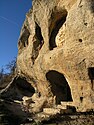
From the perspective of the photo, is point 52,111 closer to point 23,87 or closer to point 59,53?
point 59,53

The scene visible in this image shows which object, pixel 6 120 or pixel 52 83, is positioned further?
pixel 52 83

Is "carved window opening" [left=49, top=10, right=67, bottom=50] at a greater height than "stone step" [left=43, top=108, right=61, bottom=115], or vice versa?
"carved window opening" [left=49, top=10, right=67, bottom=50]

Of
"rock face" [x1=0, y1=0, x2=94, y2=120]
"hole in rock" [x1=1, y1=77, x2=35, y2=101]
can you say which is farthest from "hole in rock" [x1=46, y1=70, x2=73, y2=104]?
"hole in rock" [x1=1, y1=77, x2=35, y2=101]

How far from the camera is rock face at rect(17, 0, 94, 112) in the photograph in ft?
43.5

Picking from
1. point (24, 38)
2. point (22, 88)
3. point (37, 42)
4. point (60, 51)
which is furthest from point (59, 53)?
point (22, 88)

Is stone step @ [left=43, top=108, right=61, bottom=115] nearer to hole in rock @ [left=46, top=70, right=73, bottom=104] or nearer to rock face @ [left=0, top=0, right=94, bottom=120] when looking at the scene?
rock face @ [left=0, top=0, right=94, bottom=120]

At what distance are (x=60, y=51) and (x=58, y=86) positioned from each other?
427cm

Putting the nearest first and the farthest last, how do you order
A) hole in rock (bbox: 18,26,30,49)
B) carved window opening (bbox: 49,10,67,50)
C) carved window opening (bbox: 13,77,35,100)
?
1. carved window opening (bbox: 49,10,67,50)
2. hole in rock (bbox: 18,26,30,49)
3. carved window opening (bbox: 13,77,35,100)

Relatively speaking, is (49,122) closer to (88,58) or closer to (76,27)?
(88,58)

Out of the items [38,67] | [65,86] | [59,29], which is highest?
[59,29]

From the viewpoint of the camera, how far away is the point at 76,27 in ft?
43.8

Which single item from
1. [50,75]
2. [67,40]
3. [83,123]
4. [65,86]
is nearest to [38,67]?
[50,75]

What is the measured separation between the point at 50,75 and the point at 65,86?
1547mm

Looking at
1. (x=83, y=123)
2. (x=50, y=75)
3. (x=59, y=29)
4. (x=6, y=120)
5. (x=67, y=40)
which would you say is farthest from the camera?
(x=50, y=75)
